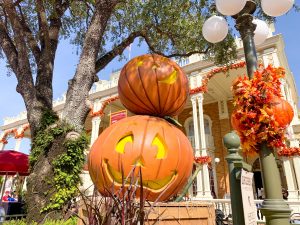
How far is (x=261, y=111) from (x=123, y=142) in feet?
4.34

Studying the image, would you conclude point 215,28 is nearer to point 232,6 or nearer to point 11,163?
point 232,6

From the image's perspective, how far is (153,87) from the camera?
2.76 metres

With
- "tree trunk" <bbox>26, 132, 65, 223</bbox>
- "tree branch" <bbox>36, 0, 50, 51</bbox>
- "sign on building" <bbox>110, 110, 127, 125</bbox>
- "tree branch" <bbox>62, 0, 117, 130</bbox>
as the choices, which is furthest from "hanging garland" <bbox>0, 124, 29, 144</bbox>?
"tree trunk" <bbox>26, 132, 65, 223</bbox>

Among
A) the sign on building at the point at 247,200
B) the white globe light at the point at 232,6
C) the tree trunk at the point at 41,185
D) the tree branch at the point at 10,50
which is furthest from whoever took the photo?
the tree branch at the point at 10,50

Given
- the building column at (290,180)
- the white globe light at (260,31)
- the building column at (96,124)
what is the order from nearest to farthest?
the white globe light at (260,31) < the building column at (290,180) < the building column at (96,124)

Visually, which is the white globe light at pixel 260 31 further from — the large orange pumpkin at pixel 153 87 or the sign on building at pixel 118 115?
the sign on building at pixel 118 115

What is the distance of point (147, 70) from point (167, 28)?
5210 mm

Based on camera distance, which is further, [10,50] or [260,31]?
[10,50]

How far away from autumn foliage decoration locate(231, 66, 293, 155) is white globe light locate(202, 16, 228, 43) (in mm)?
1118

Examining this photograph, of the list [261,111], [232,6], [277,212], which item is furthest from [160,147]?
[232,6]

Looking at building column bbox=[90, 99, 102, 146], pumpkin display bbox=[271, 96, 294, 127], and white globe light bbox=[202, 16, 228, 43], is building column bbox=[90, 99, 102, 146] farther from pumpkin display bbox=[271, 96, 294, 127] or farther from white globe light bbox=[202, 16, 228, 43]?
pumpkin display bbox=[271, 96, 294, 127]

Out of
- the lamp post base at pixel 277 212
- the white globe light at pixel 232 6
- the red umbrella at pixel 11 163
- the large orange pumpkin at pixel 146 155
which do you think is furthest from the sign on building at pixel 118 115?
the lamp post base at pixel 277 212

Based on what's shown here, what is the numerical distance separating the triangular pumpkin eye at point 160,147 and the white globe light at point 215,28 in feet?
6.05

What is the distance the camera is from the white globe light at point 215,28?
3.45 m
